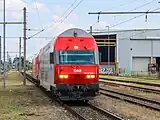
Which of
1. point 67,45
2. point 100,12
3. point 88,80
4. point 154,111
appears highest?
point 100,12

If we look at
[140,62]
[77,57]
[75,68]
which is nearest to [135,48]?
[140,62]

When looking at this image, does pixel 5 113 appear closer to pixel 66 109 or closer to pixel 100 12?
pixel 66 109

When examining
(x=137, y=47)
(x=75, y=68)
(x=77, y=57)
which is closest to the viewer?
(x=75, y=68)

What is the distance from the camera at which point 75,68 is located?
2064cm

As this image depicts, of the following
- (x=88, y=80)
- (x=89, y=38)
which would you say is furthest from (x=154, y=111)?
(x=89, y=38)

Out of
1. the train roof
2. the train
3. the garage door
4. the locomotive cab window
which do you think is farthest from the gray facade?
the locomotive cab window

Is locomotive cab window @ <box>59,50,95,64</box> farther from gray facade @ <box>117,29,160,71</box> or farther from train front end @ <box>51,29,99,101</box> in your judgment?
gray facade @ <box>117,29,160,71</box>

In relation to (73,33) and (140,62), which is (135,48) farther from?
(73,33)

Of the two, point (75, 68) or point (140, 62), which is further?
point (140, 62)

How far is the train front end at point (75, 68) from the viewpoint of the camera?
67.3ft

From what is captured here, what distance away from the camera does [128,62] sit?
9806 centimetres

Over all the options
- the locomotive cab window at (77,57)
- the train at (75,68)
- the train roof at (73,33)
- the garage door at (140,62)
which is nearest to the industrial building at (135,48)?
the garage door at (140,62)

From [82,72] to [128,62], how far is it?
7814cm

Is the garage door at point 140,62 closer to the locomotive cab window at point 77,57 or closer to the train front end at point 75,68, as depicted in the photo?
the train front end at point 75,68
